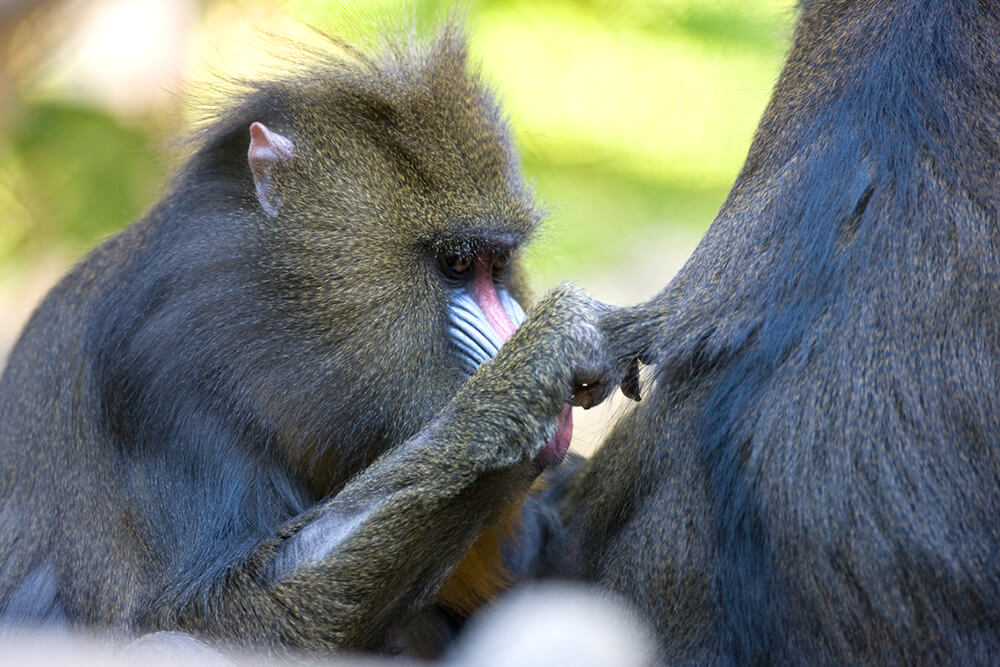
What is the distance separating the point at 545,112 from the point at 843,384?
597 cm

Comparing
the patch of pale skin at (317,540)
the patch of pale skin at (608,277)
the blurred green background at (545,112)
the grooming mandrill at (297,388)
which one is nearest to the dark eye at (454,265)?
the grooming mandrill at (297,388)

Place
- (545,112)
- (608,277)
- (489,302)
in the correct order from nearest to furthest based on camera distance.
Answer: (489,302) → (545,112) → (608,277)

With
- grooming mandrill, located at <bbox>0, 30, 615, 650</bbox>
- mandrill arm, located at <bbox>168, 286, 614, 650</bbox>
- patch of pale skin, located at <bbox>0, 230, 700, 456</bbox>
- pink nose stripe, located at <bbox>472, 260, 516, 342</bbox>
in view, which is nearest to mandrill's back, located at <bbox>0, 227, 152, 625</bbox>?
grooming mandrill, located at <bbox>0, 30, 615, 650</bbox>

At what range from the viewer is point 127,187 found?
24.6 ft

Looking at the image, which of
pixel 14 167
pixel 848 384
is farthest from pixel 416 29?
pixel 14 167

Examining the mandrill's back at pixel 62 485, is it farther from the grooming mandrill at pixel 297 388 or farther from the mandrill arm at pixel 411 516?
the mandrill arm at pixel 411 516

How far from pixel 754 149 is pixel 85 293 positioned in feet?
6.14

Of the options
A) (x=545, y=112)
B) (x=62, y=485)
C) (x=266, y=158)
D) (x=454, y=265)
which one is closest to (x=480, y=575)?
(x=454, y=265)

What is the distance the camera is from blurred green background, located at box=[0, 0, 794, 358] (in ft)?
21.1

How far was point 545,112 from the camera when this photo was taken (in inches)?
323

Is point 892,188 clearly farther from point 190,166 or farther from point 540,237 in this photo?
point 190,166

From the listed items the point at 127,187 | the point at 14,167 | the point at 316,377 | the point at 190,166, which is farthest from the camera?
the point at 127,187

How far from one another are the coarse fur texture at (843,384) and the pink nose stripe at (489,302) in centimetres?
48

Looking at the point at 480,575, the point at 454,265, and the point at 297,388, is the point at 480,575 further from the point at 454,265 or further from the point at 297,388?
the point at 454,265
